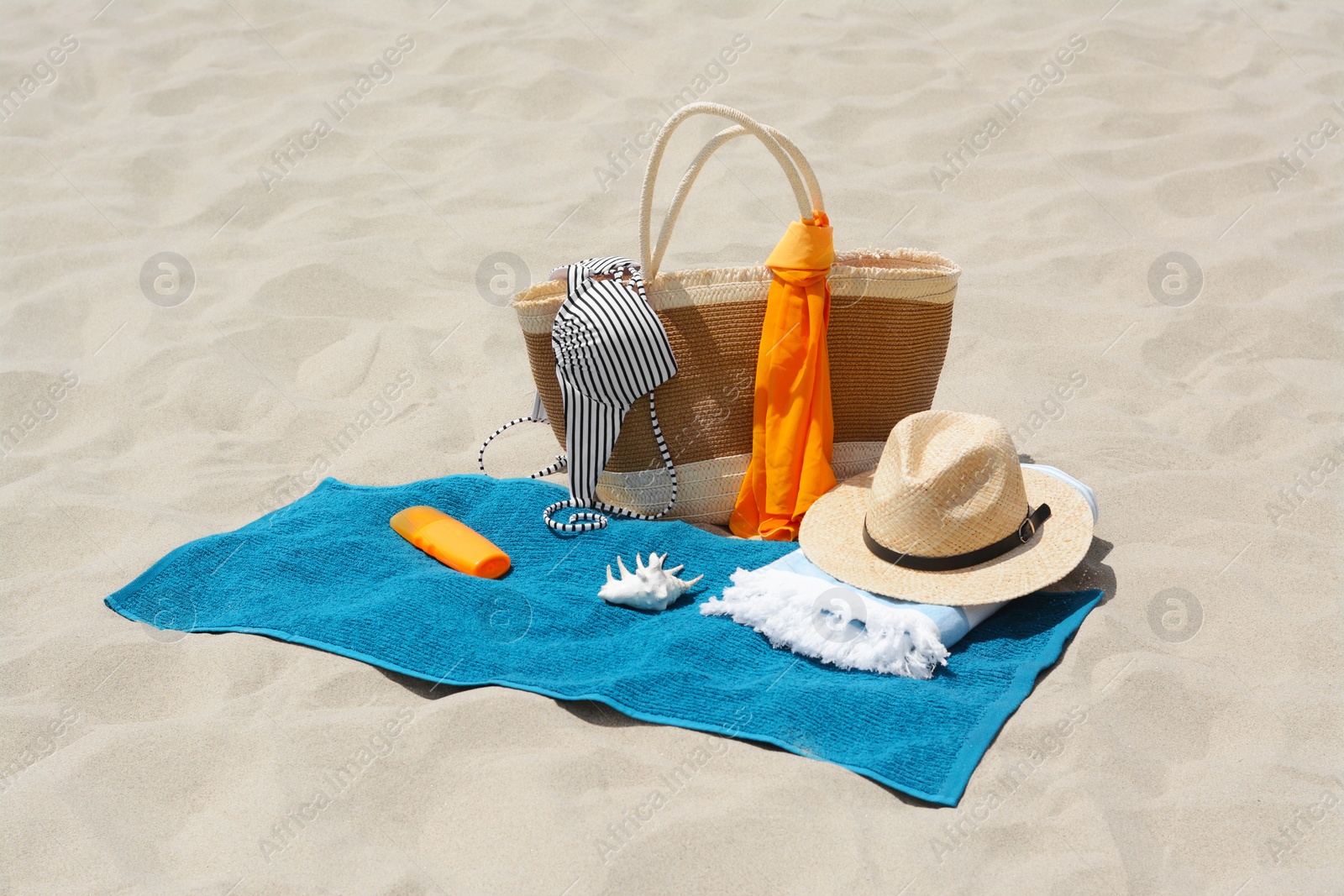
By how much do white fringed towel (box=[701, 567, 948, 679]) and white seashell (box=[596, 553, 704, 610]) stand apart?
10 cm

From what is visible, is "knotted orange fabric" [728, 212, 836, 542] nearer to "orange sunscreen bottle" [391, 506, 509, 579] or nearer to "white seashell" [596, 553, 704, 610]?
"white seashell" [596, 553, 704, 610]

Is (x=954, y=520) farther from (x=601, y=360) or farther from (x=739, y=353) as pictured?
(x=601, y=360)

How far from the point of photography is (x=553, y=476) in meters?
3.71

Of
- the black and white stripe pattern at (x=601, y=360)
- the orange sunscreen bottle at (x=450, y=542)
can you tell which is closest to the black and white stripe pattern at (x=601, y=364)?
the black and white stripe pattern at (x=601, y=360)

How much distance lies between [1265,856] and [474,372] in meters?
3.09

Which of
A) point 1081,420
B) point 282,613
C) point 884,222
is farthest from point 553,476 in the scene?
point 884,222

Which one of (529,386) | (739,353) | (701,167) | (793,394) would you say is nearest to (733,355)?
(739,353)

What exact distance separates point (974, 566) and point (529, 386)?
6.47 feet

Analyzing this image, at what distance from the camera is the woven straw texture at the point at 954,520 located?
2.73 metres

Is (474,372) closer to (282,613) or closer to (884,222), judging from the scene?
(282,613)

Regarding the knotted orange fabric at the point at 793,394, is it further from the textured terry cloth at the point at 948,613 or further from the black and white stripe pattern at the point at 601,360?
the textured terry cloth at the point at 948,613

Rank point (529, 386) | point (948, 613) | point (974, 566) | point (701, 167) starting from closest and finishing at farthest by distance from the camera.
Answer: point (948, 613), point (974, 566), point (701, 167), point (529, 386)

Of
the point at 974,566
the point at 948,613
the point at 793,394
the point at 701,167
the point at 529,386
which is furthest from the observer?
the point at 529,386

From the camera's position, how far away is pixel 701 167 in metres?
3.09
